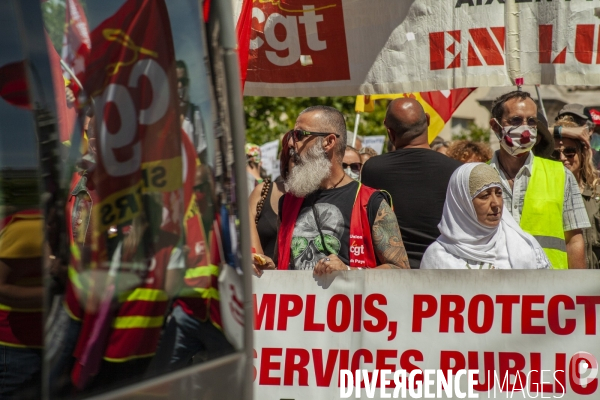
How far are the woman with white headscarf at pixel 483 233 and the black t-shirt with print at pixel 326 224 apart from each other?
0.48 meters

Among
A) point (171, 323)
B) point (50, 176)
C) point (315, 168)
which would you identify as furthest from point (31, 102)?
point (315, 168)

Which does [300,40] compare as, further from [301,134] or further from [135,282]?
[135,282]

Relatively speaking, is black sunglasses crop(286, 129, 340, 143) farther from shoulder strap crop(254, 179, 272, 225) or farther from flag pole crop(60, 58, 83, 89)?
flag pole crop(60, 58, 83, 89)

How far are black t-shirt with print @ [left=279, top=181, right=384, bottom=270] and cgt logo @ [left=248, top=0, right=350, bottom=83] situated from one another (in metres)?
1.64

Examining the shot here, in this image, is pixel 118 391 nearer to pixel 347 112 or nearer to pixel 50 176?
pixel 50 176

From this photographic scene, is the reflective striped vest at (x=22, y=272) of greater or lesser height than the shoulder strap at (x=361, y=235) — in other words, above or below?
above

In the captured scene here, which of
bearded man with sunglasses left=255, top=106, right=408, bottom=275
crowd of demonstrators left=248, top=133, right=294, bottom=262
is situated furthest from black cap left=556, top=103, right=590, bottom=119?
bearded man with sunglasses left=255, top=106, right=408, bottom=275

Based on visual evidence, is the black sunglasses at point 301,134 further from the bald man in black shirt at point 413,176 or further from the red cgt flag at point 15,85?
the red cgt flag at point 15,85

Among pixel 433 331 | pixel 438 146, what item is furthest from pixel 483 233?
pixel 438 146

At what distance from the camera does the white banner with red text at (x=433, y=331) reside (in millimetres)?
4188

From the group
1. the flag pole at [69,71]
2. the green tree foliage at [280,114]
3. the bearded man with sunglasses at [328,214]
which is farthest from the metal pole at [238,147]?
the green tree foliage at [280,114]

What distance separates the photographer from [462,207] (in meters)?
4.50

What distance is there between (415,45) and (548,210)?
143cm

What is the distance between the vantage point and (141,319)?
2219 millimetres
